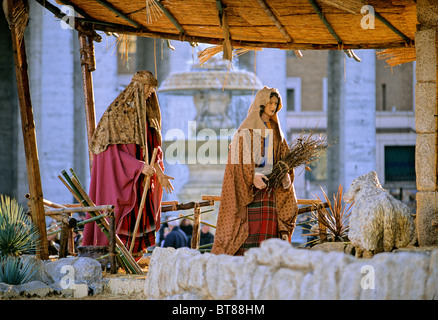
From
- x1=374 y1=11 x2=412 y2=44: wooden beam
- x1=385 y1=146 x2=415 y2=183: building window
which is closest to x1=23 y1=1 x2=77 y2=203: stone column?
x1=374 y1=11 x2=412 y2=44: wooden beam

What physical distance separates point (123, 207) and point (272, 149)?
5.83ft

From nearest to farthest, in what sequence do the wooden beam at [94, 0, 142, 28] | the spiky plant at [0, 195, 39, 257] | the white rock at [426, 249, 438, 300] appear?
the white rock at [426, 249, 438, 300]
the spiky plant at [0, 195, 39, 257]
the wooden beam at [94, 0, 142, 28]

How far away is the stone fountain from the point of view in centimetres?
2062

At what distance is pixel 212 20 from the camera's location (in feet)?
30.2

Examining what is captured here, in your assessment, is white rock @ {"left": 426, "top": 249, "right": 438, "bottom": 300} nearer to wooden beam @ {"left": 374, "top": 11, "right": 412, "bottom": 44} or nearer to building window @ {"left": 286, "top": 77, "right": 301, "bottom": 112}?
wooden beam @ {"left": 374, "top": 11, "right": 412, "bottom": 44}

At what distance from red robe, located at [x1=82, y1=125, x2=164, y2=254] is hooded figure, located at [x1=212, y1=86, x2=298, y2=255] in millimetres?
1184

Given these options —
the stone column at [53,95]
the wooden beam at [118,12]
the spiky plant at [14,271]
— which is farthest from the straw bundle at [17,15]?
the stone column at [53,95]

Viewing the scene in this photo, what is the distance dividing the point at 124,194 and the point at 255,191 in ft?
5.15

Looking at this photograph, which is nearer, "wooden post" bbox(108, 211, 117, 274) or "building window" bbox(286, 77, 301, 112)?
"wooden post" bbox(108, 211, 117, 274)

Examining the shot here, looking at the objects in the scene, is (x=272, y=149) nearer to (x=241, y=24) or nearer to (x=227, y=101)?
(x=241, y=24)

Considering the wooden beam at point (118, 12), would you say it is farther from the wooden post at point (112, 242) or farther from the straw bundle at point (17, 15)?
the wooden post at point (112, 242)

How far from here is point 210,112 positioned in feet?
71.6
